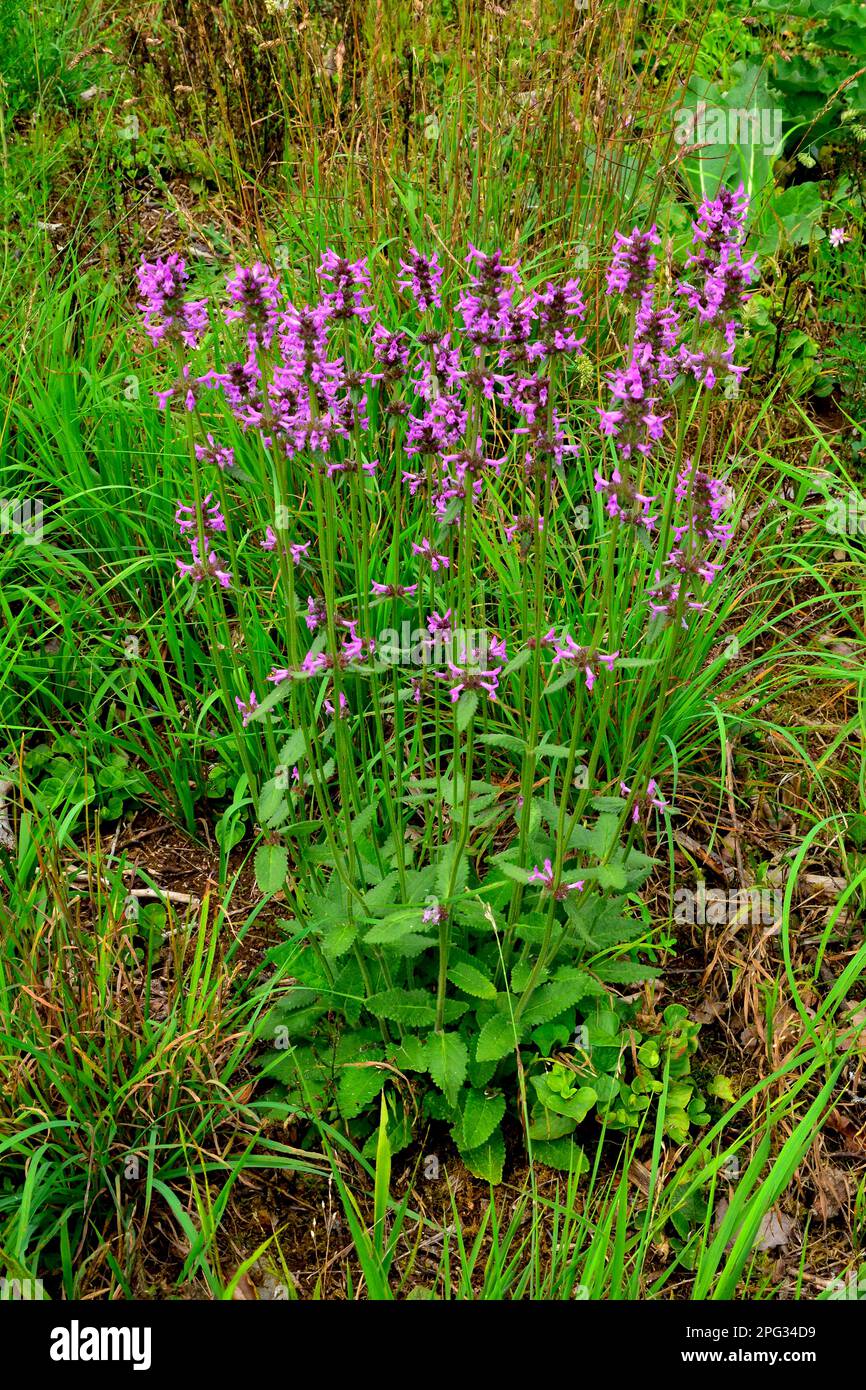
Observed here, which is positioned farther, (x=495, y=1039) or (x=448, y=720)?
(x=448, y=720)

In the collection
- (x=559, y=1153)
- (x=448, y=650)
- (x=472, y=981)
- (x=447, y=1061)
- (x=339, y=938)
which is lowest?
(x=559, y=1153)

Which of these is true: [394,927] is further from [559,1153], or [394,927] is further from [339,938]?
[559,1153]

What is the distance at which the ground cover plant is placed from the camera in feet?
7.06

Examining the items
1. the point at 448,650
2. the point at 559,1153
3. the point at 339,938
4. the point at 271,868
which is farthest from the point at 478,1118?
the point at 448,650

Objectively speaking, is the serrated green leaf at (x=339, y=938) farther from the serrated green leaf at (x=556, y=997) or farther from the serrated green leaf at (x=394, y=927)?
the serrated green leaf at (x=556, y=997)

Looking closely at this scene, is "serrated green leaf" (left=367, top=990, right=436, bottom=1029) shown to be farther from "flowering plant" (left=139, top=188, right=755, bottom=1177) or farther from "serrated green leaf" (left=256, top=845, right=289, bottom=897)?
"serrated green leaf" (left=256, top=845, right=289, bottom=897)

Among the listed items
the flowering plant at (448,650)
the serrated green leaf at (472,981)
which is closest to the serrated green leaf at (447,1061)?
the flowering plant at (448,650)

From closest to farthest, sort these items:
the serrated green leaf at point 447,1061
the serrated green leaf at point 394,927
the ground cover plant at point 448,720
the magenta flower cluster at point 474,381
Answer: the magenta flower cluster at point 474,381
the ground cover plant at point 448,720
the serrated green leaf at point 394,927
the serrated green leaf at point 447,1061

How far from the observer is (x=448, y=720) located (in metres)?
3.06

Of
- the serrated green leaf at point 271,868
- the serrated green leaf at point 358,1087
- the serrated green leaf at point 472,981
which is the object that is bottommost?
the serrated green leaf at point 358,1087

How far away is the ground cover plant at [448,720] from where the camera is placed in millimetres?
2152

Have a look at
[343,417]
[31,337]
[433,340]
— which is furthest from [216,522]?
[31,337]

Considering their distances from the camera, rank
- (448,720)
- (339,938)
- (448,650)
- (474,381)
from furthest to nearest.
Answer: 1. (448,720)
2. (339,938)
3. (448,650)
4. (474,381)

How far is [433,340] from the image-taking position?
2.08 metres
